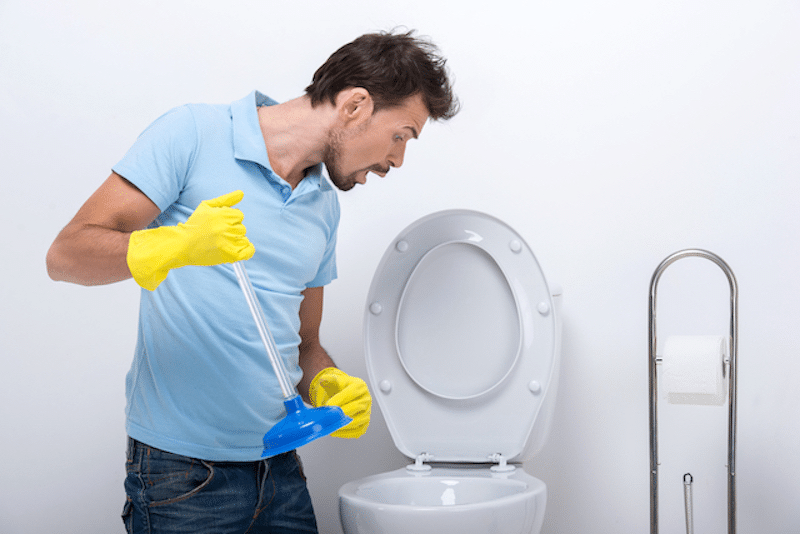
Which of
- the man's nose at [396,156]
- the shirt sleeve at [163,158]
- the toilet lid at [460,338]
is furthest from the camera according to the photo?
the toilet lid at [460,338]

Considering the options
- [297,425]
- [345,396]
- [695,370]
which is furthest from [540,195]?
[297,425]

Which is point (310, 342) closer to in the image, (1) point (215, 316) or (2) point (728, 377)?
(1) point (215, 316)

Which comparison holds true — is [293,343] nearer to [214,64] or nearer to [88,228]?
[88,228]

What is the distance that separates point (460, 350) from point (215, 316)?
19.8 inches

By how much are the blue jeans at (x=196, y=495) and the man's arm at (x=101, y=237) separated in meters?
0.31

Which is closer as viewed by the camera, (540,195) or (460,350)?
(460,350)

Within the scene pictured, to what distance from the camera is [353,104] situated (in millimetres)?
1098

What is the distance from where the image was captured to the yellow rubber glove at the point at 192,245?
0.82 meters

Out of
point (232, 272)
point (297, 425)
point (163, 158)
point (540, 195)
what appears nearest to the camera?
point (297, 425)

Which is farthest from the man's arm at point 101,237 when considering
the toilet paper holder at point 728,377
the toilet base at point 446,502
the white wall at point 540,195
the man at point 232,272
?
the toilet paper holder at point 728,377

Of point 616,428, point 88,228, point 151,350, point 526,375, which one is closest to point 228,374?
point 151,350

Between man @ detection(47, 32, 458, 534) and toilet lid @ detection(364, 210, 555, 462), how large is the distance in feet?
0.61

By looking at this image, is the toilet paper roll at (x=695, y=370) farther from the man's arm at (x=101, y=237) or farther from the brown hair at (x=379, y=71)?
the man's arm at (x=101, y=237)

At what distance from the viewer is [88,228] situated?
86 cm
